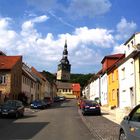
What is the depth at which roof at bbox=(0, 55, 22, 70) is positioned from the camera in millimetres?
55125

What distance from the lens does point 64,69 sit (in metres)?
174

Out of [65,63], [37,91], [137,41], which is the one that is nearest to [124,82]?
[137,41]

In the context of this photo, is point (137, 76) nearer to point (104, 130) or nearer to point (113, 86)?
point (104, 130)

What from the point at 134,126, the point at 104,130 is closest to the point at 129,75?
the point at 104,130

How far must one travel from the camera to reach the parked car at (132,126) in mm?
9776

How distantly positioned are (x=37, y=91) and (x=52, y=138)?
70922 millimetres

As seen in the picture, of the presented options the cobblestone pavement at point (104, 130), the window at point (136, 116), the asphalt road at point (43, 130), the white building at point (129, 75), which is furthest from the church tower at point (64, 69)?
the window at point (136, 116)

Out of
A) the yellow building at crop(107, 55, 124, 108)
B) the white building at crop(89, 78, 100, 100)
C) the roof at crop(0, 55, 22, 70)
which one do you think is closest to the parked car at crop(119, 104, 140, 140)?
the yellow building at crop(107, 55, 124, 108)

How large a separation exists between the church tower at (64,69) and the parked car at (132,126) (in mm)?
157973

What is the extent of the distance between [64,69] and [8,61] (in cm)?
11573

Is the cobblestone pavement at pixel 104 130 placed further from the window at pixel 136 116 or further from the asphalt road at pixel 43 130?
the window at pixel 136 116

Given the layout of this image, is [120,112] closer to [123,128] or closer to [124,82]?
[124,82]

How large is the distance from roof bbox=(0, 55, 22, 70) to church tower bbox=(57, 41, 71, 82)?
4245 inches

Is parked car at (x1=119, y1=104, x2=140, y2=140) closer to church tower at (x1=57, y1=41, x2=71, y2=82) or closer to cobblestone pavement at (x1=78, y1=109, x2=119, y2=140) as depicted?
cobblestone pavement at (x1=78, y1=109, x2=119, y2=140)
